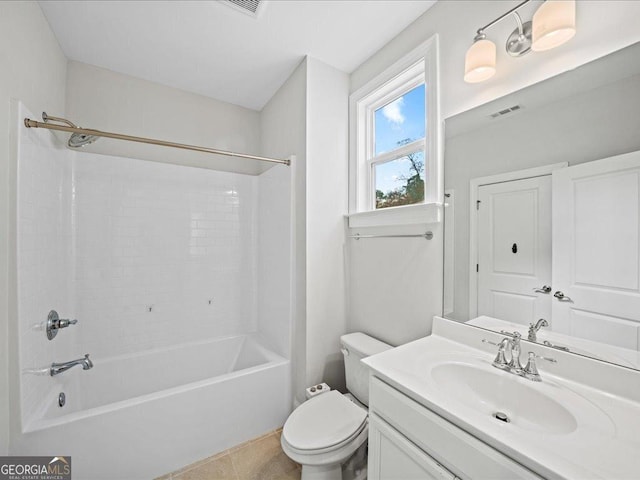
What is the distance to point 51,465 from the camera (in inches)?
51.5

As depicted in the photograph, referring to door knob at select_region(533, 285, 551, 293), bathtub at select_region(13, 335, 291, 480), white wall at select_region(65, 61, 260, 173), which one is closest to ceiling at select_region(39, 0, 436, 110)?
white wall at select_region(65, 61, 260, 173)

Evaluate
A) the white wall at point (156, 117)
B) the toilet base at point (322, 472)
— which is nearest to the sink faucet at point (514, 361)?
the toilet base at point (322, 472)

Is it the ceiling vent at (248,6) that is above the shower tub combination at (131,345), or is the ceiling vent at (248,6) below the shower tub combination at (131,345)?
above

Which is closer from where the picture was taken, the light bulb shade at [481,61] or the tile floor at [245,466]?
the light bulb shade at [481,61]

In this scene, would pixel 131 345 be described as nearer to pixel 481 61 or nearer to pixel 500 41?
pixel 481 61

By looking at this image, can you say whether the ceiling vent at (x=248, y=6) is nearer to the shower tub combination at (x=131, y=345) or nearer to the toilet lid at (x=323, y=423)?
the shower tub combination at (x=131, y=345)

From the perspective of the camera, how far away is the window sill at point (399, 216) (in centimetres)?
147

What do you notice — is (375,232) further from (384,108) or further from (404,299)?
(384,108)

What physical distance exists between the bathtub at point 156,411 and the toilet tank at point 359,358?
0.51 meters

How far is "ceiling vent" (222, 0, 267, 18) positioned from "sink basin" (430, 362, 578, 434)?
2.06m

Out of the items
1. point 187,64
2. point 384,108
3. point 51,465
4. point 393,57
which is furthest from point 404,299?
point 187,64

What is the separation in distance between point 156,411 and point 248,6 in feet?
7.80

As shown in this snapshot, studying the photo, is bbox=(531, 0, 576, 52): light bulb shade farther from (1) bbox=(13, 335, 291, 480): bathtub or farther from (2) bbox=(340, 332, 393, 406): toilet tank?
(1) bbox=(13, 335, 291, 480): bathtub

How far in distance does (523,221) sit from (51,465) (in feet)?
8.09
